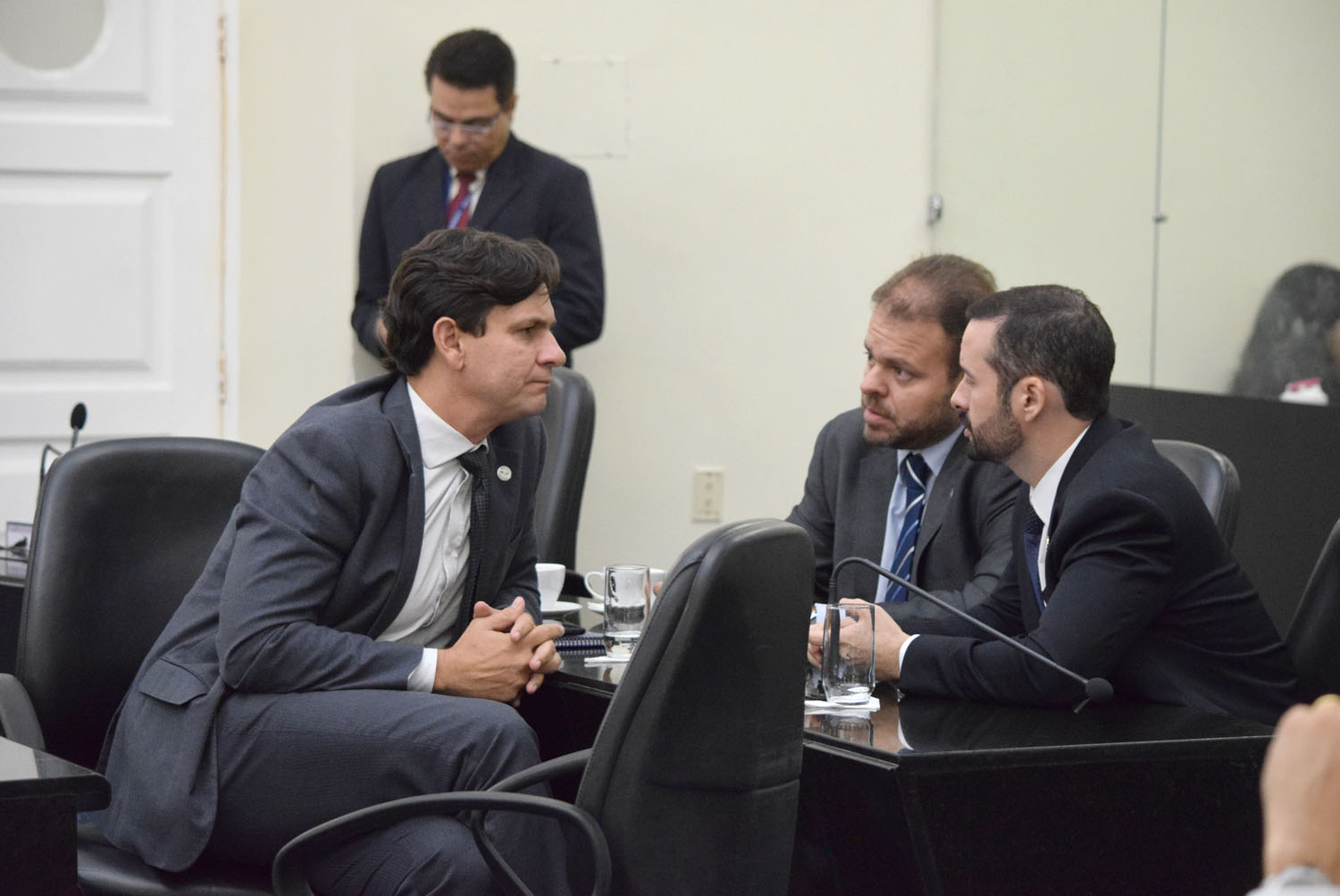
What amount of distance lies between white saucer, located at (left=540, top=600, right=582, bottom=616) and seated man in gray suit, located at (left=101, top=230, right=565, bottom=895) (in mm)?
257

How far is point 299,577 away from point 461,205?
7.93ft

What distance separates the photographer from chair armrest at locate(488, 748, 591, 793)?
180 centimetres

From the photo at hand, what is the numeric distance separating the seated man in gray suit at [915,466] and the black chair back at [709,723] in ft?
3.08

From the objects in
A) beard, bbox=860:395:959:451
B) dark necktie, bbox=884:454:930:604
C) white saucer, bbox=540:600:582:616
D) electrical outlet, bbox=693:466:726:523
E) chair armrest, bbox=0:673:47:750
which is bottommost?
electrical outlet, bbox=693:466:726:523

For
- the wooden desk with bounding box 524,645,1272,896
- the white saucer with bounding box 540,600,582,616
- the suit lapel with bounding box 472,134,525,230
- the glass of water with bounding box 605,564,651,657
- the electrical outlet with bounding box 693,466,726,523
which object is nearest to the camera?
the wooden desk with bounding box 524,645,1272,896

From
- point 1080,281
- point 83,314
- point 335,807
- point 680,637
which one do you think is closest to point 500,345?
point 335,807

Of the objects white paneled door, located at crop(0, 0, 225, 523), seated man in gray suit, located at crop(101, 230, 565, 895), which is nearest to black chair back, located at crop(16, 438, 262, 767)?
seated man in gray suit, located at crop(101, 230, 565, 895)

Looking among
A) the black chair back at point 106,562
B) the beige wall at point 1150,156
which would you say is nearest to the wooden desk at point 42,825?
the black chair back at point 106,562

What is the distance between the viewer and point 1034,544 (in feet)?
7.59

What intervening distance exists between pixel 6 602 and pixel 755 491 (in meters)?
2.67

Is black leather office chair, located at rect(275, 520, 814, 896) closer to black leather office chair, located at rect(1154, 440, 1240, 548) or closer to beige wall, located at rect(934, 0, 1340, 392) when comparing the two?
black leather office chair, located at rect(1154, 440, 1240, 548)

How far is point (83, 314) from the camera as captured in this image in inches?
159

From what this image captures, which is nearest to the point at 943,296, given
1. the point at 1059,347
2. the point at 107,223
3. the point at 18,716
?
the point at 1059,347

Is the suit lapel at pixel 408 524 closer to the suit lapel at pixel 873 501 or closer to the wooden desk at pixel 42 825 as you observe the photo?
the wooden desk at pixel 42 825
